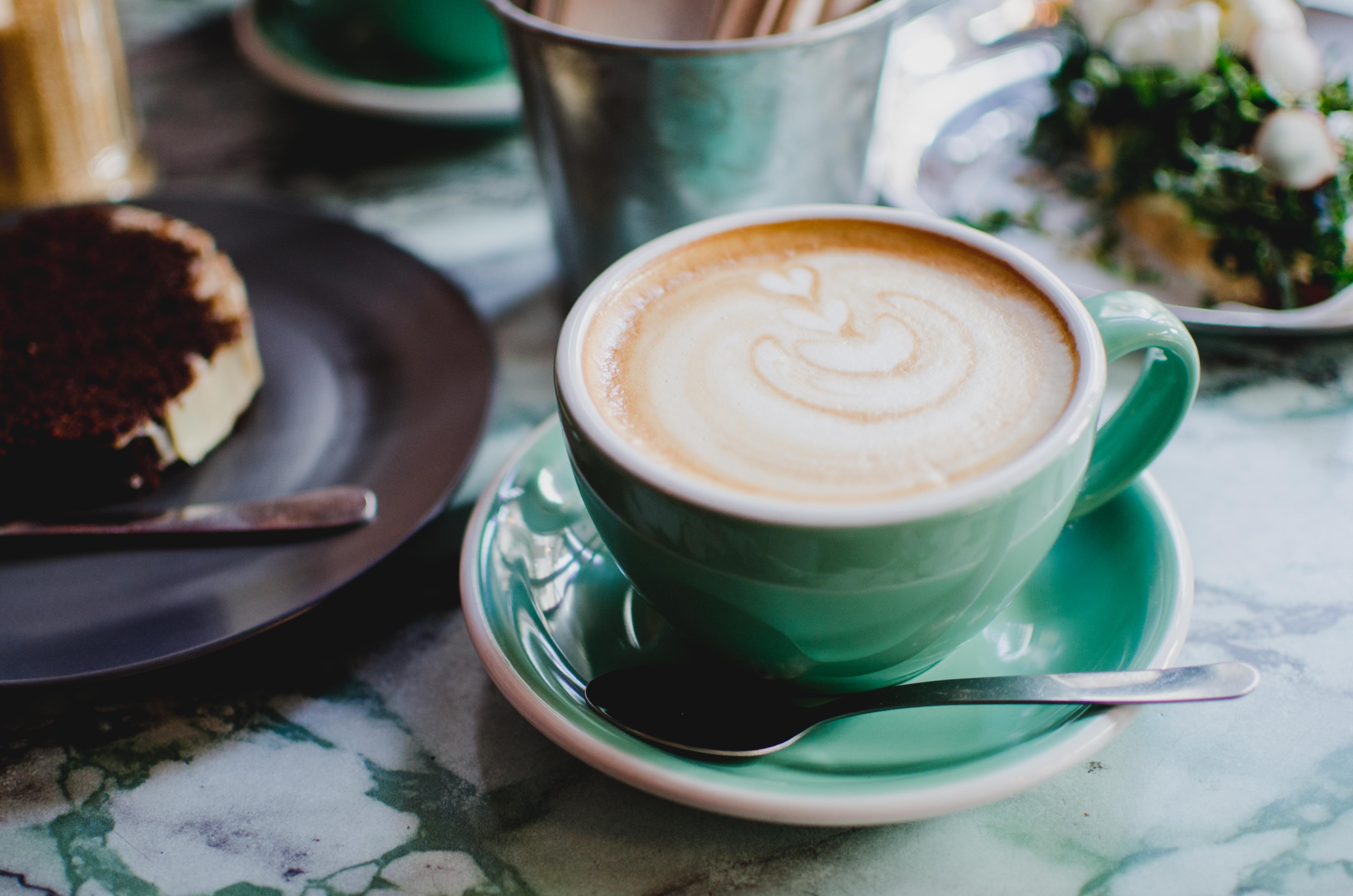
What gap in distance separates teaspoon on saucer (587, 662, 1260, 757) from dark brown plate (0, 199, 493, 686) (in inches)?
7.8

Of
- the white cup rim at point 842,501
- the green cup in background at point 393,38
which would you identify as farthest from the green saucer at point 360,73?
the white cup rim at point 842,501

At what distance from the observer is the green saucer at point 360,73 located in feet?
3.69

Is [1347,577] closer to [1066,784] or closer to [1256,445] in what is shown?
[1256,445]

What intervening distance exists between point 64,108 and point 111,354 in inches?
16.9

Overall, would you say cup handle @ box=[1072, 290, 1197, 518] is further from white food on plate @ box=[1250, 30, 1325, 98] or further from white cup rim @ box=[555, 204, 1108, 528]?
white food on plate @ box=[1250, 30, 1325, 98]

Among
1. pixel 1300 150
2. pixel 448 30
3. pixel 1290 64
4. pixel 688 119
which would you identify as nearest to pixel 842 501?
pixel 688 119

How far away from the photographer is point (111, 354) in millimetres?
764

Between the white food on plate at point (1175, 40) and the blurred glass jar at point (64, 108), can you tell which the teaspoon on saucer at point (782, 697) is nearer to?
the white food on plate at point (1175, 40)

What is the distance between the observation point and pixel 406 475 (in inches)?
27.6

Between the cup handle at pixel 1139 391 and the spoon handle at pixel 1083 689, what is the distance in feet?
0.42

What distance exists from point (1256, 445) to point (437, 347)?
63 cm

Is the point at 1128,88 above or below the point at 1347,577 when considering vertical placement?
above

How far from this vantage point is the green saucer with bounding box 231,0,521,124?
1.12 meters

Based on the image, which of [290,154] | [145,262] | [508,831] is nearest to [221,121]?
[290,154]
